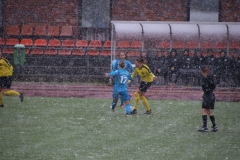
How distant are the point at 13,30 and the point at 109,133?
17.7 metres

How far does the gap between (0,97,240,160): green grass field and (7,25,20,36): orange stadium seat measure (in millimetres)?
11393

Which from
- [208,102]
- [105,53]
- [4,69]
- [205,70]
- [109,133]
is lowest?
[109,133]

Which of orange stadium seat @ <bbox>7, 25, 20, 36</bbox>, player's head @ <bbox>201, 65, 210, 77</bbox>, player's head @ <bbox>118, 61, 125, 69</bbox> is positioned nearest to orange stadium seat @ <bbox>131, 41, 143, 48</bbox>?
orange stadium seat @ <bbox>7, 25, 20, 36</bbox>

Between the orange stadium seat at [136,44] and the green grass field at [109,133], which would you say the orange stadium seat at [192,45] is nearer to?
the orange stadium seat at [136,44]

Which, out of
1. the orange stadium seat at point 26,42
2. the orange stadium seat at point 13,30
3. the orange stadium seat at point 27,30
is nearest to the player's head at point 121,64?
the orange stadium seat at point 26,42

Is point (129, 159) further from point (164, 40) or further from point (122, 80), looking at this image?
point (164, 40)

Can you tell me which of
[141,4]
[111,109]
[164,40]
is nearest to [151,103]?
[111,109]

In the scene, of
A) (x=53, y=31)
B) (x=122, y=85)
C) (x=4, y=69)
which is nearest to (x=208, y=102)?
(x=122, y=85)

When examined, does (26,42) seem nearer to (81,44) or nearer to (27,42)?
(27,42)

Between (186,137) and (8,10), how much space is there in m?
19.5

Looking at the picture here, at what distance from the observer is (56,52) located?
2686 cm

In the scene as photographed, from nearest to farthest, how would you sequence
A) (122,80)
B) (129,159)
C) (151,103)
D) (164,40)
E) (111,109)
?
1. (129,159)
2. (122,80)
3. (111,109)
4. (151,103)
5. (164,40)

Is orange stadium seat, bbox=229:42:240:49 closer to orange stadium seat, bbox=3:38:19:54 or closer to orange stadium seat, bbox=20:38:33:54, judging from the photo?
orange stadium seat, bbox=20:38:33:54

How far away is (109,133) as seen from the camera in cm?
1194
